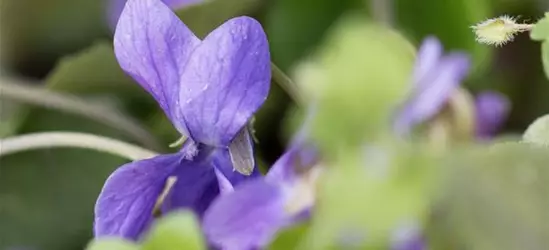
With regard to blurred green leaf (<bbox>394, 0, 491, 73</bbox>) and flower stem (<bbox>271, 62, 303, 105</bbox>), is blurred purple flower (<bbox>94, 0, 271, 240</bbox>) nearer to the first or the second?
flower stem (<bbox>271, 62, 303, 105</bbox>)

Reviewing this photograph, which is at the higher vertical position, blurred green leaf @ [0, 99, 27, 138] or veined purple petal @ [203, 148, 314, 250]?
veined purple petal @ [203, 148, 314, 250]

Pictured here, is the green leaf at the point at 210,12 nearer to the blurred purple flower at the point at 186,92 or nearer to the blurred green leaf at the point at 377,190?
the blurred purple flower at the point at 186,92

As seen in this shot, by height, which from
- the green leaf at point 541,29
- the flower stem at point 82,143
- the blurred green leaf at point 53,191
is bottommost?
the blurred green leaf at point 53,191

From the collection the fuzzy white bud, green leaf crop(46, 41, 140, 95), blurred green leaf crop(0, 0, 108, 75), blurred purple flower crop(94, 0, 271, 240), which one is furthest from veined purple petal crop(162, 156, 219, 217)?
blurred green leaf crop(0, 0, 108, 75)

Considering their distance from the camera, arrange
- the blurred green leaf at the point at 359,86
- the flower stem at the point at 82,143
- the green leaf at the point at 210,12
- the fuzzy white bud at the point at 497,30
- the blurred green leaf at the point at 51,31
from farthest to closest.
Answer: the blurred green leaf at the point at 51,31 → the green leaf at the point at 210,12 → the flower stem at the point at 82,143 → the fuzzy white bud at the point at 497,30 → the blurred green leaf at the point at 359,86

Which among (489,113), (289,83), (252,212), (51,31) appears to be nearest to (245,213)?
(252,212)

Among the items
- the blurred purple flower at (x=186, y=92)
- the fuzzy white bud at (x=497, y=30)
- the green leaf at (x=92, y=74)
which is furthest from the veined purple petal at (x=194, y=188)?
the green leaf at (x=92, y=74)

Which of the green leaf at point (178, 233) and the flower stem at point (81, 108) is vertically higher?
the green leaf at point (178, 233)

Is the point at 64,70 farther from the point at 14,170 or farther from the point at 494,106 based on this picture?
the point at 494,106
